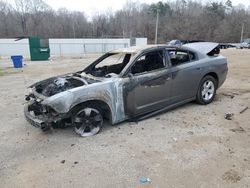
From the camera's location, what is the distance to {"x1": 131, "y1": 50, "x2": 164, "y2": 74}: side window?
186 inches

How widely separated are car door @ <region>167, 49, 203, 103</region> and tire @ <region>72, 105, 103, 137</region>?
1684 mm

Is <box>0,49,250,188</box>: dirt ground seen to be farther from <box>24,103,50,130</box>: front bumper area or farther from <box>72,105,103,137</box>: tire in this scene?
<box>24,103,50,130</box>: front bumper area

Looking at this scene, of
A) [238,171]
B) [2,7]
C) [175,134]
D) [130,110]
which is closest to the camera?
[238,171]

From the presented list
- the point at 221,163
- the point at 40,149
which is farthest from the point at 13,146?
the point at 221,163

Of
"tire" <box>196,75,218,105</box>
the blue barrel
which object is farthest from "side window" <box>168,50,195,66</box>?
the blue barrel

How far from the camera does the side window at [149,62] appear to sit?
474cm

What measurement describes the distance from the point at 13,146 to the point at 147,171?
7.42 ft

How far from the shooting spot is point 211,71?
5.59 m

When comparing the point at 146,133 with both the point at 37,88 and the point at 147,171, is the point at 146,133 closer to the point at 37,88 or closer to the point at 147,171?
the point at 147,171

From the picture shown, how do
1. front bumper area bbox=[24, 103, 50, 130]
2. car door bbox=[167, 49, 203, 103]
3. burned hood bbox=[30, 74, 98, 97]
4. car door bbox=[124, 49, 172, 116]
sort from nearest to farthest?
front bumper area bbox=[24, 103, 50, 130] → burned hood bbox=[30, 74, 98, 97] → car door bbox=[124, 49, 172, 116] → car door bbox=[167, 49, 203, 103]

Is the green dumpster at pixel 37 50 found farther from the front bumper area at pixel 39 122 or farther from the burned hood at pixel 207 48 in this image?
the front bumper area at pixel 39 122

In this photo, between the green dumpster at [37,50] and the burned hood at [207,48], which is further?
the green dumpster at [37,50]

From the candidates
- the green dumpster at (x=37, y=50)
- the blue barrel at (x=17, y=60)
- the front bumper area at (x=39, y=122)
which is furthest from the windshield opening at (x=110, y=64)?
the green dumpster at (x=37, y=50)

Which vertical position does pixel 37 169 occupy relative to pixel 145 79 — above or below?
below
